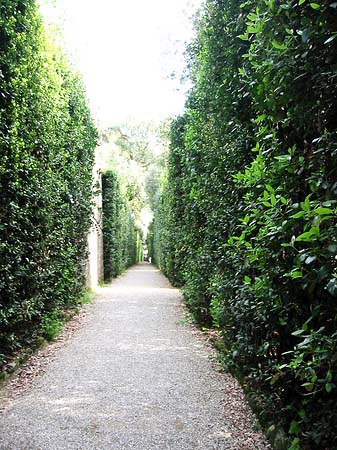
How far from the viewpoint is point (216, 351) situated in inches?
229

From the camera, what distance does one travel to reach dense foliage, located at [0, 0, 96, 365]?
4.50 metres

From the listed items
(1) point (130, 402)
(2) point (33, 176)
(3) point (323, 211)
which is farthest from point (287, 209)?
(2) point (33, 176)

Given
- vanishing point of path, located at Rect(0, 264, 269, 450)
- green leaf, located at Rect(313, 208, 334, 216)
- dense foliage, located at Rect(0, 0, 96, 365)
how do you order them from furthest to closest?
dense foliage, located at Rect(0, 0, 96, 365) → vanishing point of path, located at Rect(0, 264, 269, 450) → green leaf, located at Rect(313, 208, 334, 216)

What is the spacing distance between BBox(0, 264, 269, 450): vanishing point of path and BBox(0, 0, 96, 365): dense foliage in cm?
67

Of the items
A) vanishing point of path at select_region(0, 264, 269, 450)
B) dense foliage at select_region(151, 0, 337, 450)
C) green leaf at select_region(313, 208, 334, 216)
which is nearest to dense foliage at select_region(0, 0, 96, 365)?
vanishing point of path at select_region(0, 264, 269, 450)

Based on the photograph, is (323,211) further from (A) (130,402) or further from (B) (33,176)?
(B) (33,176)

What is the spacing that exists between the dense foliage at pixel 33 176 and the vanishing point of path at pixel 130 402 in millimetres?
667

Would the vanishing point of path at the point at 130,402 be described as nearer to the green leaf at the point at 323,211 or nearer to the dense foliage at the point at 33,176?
the dense foliage at the point at 33,176

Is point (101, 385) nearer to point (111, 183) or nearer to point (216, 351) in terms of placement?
point (216, 351)

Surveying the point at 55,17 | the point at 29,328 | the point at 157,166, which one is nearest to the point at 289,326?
the point at 29,328

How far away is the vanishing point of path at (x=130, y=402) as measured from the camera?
10.7 ft

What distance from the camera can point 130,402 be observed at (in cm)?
401

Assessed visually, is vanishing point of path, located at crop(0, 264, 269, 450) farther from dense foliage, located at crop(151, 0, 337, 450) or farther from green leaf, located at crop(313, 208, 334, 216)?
green leaf, located at crop(313, 208, 334, 216)

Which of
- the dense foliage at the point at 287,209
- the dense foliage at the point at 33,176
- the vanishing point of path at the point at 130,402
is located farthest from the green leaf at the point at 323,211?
the dense foliage at the point at 33,176
